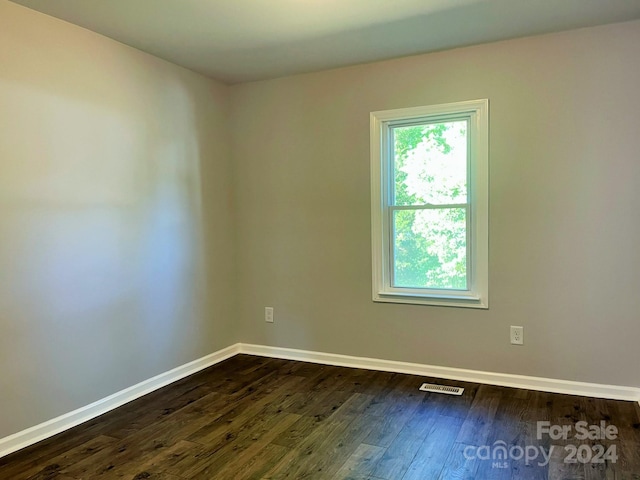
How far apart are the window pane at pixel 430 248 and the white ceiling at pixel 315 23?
1.19m

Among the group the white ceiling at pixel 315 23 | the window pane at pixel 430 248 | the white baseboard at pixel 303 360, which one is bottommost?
the white baseboard at pixel 303 360

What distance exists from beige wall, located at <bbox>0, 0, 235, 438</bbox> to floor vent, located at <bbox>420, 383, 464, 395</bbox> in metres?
1.79

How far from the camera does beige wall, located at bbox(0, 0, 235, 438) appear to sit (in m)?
2.53

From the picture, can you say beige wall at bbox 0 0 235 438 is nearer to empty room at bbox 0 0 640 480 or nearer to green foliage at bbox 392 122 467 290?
empty room at bbox 0 0 640 480

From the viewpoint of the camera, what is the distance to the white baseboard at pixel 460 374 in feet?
9.88

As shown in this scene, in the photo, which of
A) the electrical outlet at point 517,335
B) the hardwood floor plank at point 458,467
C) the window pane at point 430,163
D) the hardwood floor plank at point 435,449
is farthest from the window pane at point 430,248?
the hardwood floor plank at point 458,467

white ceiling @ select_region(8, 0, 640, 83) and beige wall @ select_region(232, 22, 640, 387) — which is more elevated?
white ceiling @ select_region(8, 0, 640, 83)

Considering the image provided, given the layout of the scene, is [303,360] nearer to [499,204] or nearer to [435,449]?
[435,449]

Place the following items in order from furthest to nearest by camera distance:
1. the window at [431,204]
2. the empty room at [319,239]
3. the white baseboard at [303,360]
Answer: the window at [431,204] → the white baseboard at [303,360] → the empty room at [319,239]

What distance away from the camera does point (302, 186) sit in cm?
388

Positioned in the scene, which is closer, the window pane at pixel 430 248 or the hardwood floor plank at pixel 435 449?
the hardwood floor plank at pixel 435 449

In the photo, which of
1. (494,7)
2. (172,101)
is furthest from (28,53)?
(494,7)

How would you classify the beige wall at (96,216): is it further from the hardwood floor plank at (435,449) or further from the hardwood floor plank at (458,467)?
the hardwood floor plank at (458,467)

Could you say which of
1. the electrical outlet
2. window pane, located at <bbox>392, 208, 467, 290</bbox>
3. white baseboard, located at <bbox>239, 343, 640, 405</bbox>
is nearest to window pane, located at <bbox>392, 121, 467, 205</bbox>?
window pane, located at <bbox>392, 208, 467, 290</bbox>
